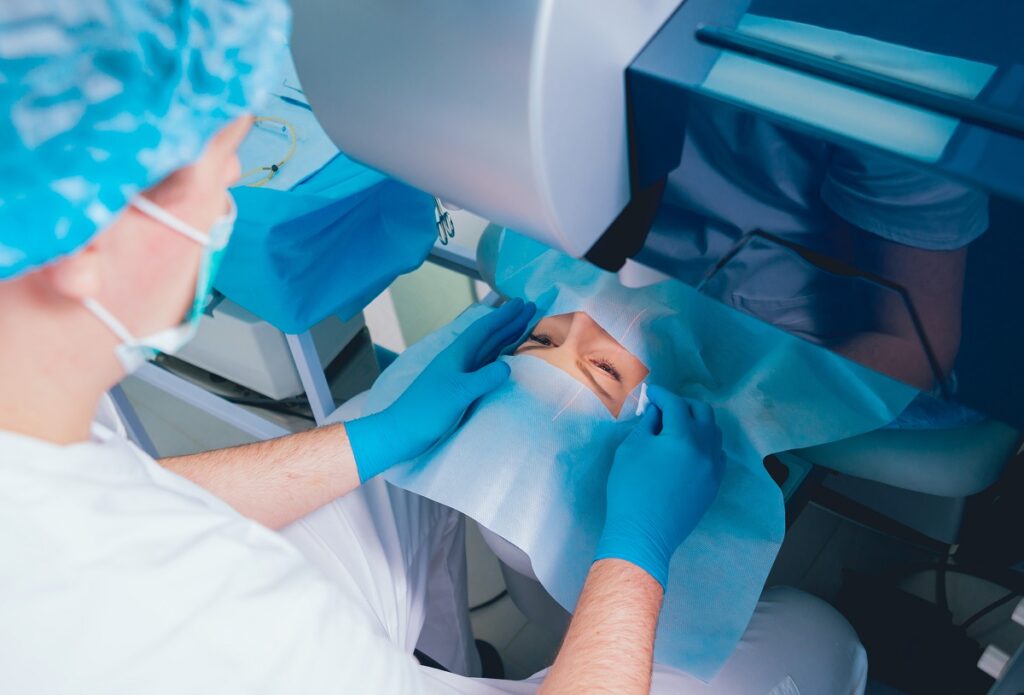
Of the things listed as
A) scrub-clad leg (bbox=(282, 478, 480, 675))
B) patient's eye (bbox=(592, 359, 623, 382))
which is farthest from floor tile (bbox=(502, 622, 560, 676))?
patient's eye (bbox=(592, 359, 623, 382))

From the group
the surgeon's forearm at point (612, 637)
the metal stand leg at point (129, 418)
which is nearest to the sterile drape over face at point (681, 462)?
the surgeon's forearm at point (612, 637)

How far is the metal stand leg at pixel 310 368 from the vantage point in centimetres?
131

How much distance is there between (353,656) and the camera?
0.64 meters

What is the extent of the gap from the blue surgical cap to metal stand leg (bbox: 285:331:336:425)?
0.82 m

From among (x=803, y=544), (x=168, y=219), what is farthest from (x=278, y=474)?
(x=803, y=544)

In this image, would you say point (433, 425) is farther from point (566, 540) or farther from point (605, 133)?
point (605, 133)

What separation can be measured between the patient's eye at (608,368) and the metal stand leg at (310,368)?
476 millimetres

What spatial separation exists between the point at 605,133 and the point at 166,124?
0.28 meters

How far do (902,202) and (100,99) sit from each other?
0.47 m

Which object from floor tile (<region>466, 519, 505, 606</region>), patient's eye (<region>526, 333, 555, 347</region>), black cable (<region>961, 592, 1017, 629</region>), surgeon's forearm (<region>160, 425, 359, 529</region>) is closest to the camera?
surgeon's forearm (<region>160, 425, 359, 529</region>)

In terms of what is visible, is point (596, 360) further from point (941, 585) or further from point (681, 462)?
point (941, 585)

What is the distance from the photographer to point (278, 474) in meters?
0.98

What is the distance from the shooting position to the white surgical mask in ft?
1.63

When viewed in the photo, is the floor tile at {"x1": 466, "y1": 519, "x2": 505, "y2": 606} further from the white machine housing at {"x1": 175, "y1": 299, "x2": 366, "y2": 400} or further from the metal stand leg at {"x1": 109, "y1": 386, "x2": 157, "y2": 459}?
the metal stand leg at {"x1": 109, "y1": 386, "x2": 157, "y2": 459}
